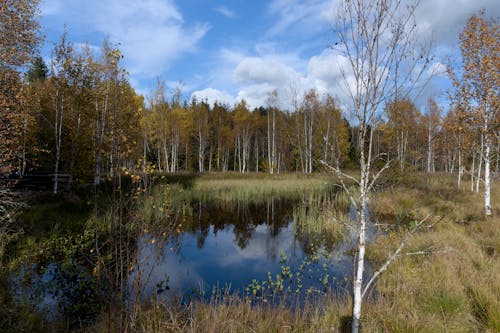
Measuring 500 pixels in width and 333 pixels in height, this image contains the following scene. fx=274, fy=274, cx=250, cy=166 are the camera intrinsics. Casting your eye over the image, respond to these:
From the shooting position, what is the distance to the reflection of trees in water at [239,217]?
34.3ft

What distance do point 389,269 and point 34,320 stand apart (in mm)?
6120

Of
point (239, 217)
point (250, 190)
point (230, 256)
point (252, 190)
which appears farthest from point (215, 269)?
point (252, 190)

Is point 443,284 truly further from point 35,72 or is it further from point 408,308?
point 35,72

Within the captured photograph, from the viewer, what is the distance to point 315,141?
3222 centimetres

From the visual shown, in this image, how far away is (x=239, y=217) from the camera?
12.9 m

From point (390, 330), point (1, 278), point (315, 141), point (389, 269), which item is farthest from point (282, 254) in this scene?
point (315, 141)

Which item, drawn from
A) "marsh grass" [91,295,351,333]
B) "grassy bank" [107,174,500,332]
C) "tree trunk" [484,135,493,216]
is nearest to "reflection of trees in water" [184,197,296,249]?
"grassy bank" [107,174,500,332]

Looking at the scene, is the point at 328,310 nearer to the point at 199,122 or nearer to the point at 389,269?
the point at 389,269

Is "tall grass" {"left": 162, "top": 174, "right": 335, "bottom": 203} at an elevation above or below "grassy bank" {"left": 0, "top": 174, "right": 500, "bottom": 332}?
below

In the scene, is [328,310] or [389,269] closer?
[328,310]

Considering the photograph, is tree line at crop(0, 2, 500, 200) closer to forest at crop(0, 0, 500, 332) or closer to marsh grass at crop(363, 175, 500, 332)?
forest at crop(0, 0, 500, 332)

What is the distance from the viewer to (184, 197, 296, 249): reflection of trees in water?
10.5 m

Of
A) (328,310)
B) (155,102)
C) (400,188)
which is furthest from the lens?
(155,102)

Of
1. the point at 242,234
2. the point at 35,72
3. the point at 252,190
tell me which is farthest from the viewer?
the point at 35,72
